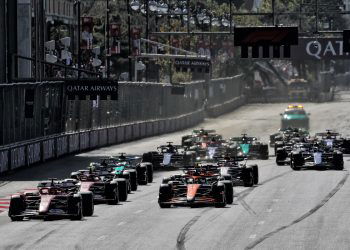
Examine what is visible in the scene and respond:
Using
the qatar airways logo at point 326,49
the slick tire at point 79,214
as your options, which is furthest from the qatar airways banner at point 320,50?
the slick tire at point 79,214

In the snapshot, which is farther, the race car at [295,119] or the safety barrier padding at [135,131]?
the race car at [295,119]

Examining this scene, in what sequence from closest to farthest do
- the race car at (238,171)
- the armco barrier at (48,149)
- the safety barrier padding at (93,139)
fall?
1. the race car at (238,171)
2. the armco barrier at (48,149)
3. the safety barrier padding at (93,139)

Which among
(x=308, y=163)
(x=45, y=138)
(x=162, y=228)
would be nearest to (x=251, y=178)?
(x=308, y=163)

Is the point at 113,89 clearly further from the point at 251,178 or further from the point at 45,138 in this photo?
the point at 251,178

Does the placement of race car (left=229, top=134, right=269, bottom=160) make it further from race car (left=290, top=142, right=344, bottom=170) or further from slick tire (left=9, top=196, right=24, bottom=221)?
slick tire (left=9, top=196, right=24, bottom=221)

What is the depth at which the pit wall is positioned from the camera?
53.5 metres

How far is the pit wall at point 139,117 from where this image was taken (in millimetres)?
53516

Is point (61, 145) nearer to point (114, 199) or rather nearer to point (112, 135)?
point (112, 135)

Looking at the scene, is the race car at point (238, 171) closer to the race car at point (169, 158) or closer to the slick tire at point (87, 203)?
the race car at point (169, 158)

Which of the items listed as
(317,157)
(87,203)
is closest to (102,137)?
(317,157)

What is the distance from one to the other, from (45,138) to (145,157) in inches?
322

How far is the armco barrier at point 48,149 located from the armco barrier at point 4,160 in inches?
251

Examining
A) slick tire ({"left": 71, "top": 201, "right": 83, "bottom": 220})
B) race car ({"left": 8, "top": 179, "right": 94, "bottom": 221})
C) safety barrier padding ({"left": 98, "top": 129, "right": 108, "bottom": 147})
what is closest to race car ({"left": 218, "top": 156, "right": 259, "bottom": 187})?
race car ({"left": 8, "top": 179, "right": 94, "bottom": 221})

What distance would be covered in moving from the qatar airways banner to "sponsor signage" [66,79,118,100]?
2263 centimetres
